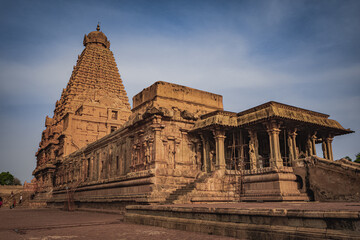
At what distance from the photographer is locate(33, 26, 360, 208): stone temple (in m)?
15.9

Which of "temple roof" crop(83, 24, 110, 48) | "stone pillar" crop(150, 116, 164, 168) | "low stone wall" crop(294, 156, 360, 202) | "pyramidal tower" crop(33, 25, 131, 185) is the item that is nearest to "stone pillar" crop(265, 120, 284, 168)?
"low stone wall" crop(294, 156, 360, 202)

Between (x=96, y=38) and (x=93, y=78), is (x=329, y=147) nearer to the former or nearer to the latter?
(x=93, y=78)

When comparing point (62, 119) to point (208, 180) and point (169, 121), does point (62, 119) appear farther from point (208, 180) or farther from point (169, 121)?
point (208, 180)

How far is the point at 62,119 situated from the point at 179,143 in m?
35.9

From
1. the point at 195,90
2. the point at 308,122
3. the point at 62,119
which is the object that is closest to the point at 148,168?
the point at 195,90

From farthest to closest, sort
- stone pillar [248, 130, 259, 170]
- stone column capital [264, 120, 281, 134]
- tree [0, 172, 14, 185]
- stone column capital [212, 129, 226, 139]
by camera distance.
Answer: tree [0, 172, 14, 185]
stone column capital [212, 129, 226, 139]
stone pillar [248, 130, 259, 170]
stone column capital [264, 120, 281, 134]

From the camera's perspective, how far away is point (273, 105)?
17.8m

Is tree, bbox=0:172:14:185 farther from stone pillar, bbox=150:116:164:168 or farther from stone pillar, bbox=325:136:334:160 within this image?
stone pillar, bbox=325:136:334:160

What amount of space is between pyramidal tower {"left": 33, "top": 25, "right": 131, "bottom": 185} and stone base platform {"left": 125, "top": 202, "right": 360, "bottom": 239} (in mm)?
35680

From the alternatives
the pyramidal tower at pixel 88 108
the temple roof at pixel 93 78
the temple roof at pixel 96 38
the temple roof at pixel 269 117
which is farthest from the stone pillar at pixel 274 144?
the temple roof at pixel 96 38

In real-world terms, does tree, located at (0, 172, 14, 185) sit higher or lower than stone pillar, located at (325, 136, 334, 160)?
higher

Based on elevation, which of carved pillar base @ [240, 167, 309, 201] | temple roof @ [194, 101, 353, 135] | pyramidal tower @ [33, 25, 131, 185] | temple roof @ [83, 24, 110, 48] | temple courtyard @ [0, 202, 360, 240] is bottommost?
temple courtyard @ [0, 202, 360, 240]

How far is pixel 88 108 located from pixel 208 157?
33.3 metres

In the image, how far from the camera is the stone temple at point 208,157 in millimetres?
15898
